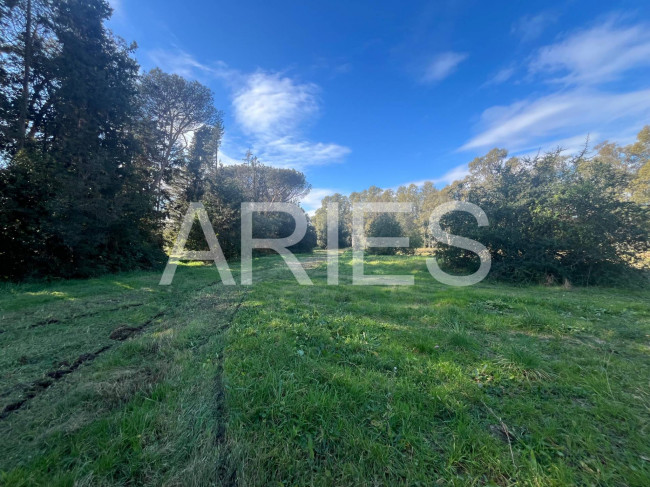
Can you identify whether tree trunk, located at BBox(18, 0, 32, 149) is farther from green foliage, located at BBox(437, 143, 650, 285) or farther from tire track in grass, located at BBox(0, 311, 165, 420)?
green foliage, located at BBox(437, 143, 650, 285)

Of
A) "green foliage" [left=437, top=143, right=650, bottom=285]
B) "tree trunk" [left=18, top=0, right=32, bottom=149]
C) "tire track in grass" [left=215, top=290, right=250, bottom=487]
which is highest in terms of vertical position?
"tree trunk" [left=18, top=0, right=32, bottom=149]

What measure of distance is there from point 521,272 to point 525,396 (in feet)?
27.5

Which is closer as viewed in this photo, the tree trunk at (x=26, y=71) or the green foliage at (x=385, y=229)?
the tree trunk at (x=26, y=71)

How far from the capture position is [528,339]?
128 inches

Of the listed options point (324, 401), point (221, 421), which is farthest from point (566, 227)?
point (221, 421)

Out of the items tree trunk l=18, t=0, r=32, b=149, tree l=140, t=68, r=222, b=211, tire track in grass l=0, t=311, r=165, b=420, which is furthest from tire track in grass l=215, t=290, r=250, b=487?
tree l=140, t=68, r=222, b=211

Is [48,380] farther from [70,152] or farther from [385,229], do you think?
[385,229]

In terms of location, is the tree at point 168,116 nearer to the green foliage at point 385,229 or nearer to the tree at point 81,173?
the tree at point 81,173

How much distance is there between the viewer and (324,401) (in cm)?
194

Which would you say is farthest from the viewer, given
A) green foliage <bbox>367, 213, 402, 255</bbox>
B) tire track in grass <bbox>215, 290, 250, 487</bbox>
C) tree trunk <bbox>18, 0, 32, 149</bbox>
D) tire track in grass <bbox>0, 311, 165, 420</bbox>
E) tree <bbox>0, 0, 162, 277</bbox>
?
green foliage <bbox>367, 213, 402, 255</bbox>

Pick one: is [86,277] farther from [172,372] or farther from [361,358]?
[361,358]

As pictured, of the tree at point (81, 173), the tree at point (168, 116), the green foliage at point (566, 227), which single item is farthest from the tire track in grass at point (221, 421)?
the tree at point (168, 116)

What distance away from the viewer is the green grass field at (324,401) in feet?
4.63

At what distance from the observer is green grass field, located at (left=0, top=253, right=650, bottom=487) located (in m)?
1.41
